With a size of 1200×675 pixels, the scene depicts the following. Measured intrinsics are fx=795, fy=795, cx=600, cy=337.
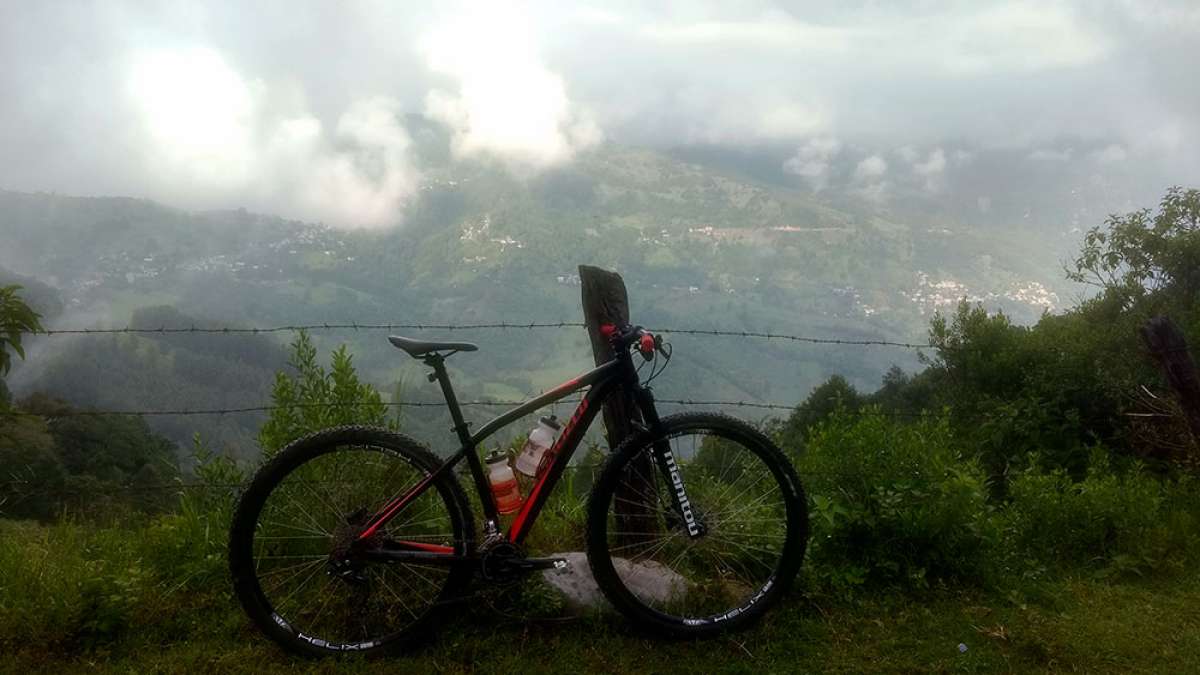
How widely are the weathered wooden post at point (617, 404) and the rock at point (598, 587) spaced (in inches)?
7.7

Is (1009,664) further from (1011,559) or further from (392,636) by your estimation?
(392,636)

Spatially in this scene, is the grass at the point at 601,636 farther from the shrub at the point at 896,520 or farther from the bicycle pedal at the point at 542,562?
the bicycle pedal at the point at 542,562

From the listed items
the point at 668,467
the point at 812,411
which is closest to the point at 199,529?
the point at 668,467

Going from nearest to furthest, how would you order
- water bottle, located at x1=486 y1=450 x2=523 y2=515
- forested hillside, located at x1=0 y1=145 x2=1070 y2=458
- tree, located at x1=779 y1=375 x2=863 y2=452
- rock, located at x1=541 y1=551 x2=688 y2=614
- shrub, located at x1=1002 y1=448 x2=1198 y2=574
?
water bottle, located at x1=486 y1=450 x2=523 y2=515, rock, located at x1=541 y1=551 x2=688 y2=614, shrub, located at x1=1002 y1=448 x2=1198 y2=574, tree, located at x1=779 y1=375 x2=863 y2=452, forested hillside, located at x1=0 y1=145 x2=1070 y2=458

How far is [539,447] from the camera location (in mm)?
3629

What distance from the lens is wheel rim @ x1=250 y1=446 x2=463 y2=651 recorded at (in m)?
3.49

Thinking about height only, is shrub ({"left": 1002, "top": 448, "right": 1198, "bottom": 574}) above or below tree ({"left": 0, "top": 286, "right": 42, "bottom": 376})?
below

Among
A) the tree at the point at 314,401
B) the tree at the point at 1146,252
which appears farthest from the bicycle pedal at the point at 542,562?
the tree at the point at 1146,252

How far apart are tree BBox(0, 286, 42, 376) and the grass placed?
1.31 metres

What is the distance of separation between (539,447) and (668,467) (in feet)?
1.97

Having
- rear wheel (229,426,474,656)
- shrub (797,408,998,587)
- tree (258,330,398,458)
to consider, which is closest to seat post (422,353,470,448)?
rear wheel (229,426,474,656)

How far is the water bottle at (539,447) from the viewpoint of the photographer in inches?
142

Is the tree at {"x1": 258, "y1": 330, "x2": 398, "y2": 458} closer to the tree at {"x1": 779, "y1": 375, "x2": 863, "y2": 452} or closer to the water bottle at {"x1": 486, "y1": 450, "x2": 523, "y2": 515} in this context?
the water bottle at {"x1": 486, "y1": 450, "x2": 523, "y2": 515}

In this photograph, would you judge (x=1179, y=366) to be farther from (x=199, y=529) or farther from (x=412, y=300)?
(x=412, y=300)
